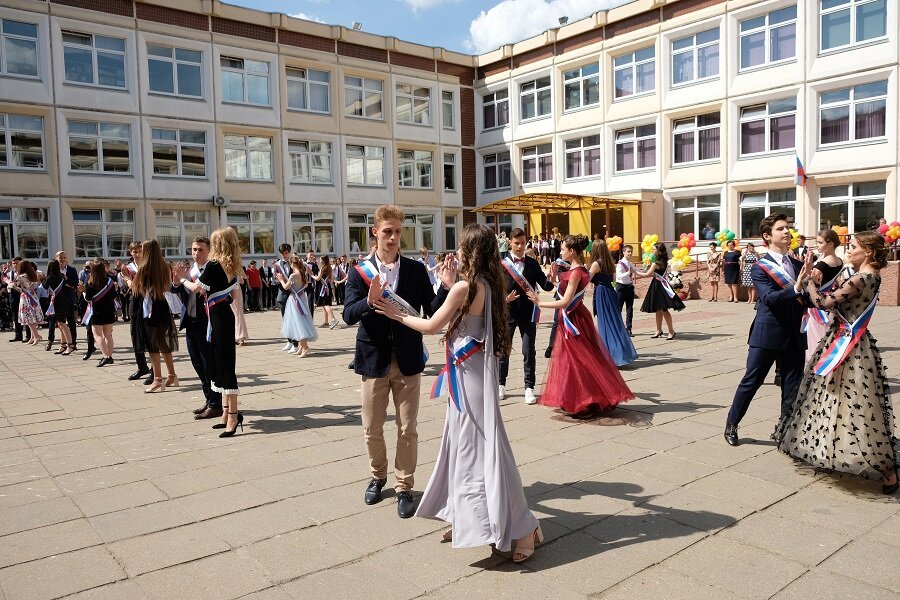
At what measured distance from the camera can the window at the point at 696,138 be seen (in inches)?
1051

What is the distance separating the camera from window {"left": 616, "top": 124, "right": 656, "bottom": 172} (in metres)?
28.8

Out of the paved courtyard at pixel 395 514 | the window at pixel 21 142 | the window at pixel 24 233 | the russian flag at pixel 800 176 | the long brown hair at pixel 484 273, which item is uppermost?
the window at pixel 21 142

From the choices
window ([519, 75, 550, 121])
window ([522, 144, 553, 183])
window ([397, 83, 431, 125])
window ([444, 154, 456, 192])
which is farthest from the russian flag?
window ([397, 83, 431, 125])

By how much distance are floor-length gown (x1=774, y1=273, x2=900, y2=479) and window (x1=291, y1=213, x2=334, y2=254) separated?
26.9m

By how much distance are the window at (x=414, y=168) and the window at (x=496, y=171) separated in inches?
136

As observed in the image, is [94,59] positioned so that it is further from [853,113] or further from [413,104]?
[853,113]

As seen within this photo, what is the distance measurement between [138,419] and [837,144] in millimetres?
24247

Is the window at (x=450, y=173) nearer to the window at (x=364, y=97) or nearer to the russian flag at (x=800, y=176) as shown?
the window at (x=364, y=97)

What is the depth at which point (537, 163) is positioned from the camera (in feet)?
110

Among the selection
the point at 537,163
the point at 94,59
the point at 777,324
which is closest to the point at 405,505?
the point at 777,324

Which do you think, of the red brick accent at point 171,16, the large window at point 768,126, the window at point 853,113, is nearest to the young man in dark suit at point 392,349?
the window at point 853,113

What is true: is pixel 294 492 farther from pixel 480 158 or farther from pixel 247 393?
pixel 480 158

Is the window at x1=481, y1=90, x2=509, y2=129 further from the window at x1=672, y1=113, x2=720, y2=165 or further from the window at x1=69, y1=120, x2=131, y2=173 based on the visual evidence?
the window at x1=69, y1=120, x2=131, y2=173

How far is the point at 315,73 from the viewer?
30422 mm
